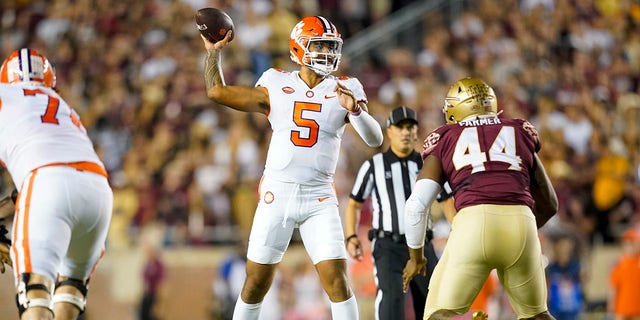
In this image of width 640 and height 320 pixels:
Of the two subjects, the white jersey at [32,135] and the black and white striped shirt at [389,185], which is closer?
the white jersey at [32,135]

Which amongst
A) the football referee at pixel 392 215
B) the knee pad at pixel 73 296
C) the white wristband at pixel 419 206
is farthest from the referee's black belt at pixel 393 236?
the knee pad at pixel 73 296

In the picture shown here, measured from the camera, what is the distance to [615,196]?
15500mm

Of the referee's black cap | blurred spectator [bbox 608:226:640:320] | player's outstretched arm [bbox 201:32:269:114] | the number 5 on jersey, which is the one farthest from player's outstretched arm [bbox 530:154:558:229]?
blurred spectator [bbox 608:226:640:320]

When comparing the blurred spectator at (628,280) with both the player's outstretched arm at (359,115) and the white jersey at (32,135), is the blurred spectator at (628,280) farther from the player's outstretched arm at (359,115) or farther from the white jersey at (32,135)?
the white jersey at (32,135)

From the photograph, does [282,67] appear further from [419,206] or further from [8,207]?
[419,206]

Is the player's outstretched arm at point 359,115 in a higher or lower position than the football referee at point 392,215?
higher

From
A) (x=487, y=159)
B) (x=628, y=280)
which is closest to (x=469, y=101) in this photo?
(x=487, y=159)

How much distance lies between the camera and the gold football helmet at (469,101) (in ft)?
24.1

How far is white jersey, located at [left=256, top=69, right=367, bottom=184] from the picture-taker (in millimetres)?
7523

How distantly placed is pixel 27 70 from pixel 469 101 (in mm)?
3362

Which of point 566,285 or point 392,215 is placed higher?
point 392,215

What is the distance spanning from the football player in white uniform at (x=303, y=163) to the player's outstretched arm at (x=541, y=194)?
1.14m

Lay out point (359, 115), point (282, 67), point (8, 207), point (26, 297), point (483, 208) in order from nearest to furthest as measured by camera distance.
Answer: point (483, 208) → point (26, 297) → point (359, 115) → point (8, 207) → point (282, 67)

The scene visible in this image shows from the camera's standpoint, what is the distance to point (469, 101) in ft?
24.2
